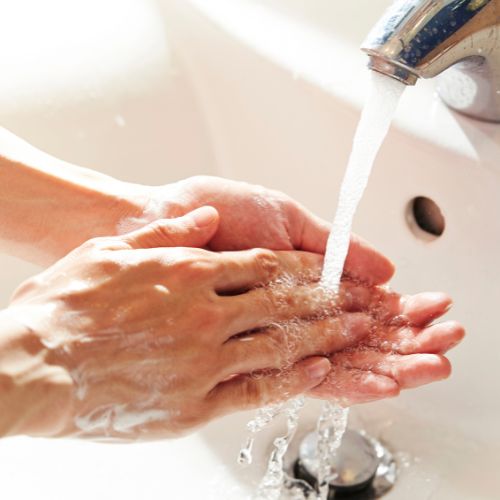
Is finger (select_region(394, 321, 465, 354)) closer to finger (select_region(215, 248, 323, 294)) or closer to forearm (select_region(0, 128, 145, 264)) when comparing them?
finger (select_region(215, 248, 323, 294))

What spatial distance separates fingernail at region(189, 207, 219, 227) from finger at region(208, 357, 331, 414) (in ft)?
0.38

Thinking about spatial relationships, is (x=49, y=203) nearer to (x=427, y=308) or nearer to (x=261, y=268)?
(x=261, y=268)

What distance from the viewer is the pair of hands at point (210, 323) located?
1.70ft

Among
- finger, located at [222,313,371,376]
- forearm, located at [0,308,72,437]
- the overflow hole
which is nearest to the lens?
forearm, located at [0,308,72,437]

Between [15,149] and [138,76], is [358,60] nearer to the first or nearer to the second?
[138,76]

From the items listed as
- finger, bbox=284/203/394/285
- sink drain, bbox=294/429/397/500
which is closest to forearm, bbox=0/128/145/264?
finger, bbox=284/203/394/285

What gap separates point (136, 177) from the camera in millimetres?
775

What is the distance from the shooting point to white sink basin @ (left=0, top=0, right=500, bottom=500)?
65 cm

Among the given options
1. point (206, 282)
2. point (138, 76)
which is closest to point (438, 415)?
point (206, 282)

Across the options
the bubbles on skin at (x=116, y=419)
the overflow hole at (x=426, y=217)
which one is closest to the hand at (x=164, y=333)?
the bubbles on skin at (x=116, y=419)

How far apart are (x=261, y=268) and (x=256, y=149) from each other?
20cm

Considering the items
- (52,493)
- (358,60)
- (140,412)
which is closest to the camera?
(140,412)

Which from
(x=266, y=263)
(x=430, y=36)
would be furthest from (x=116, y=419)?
(x=430, y=36)

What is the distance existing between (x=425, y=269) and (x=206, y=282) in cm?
21
